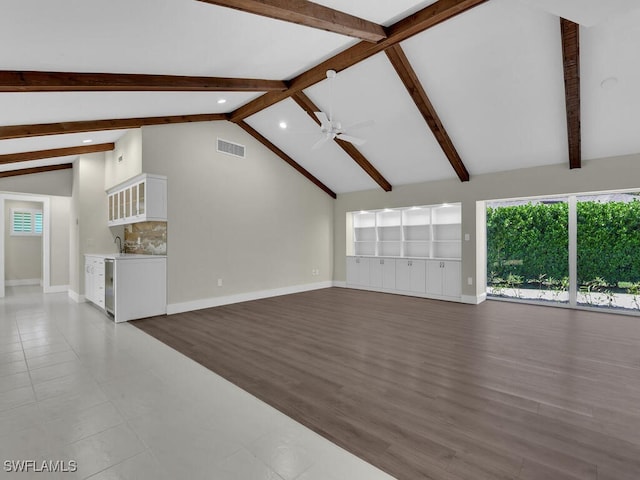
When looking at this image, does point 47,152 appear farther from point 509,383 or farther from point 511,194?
point 511,194

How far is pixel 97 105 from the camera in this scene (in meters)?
3.91

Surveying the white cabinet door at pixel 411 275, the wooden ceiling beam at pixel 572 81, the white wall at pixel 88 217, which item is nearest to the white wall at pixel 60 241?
the white wall at pixel 88 217

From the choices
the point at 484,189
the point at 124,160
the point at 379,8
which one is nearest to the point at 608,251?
the point at 484,189

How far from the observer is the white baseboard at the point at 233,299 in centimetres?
550

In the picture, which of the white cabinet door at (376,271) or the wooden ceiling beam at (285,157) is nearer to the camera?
the wooden ceiling beam at (285,157)

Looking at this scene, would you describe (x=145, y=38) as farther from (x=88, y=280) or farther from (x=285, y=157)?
(x=88, y=280)

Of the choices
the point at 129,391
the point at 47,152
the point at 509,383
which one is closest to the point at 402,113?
the point at 509,383

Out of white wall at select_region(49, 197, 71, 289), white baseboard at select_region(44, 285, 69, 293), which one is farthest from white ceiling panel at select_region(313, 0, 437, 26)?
white baseboard at select_region(44, 285, 69, 293)

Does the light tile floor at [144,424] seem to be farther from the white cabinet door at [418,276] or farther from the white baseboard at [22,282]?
the white baseboard at [22,282]

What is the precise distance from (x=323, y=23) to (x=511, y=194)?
484cm

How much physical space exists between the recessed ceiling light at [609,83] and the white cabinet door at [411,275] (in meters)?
4.14

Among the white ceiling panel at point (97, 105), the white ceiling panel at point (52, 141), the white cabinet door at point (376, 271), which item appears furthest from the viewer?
the white cabinet door at point (376, 271)

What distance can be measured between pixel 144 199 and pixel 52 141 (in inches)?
65.3

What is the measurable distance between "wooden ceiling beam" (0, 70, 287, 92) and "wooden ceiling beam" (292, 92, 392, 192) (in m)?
1.21
